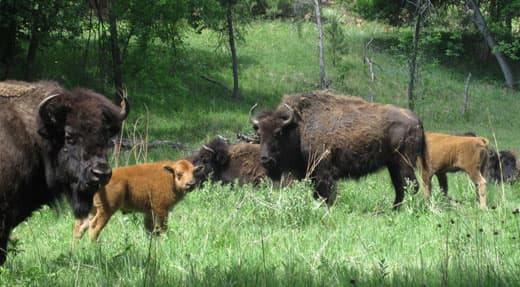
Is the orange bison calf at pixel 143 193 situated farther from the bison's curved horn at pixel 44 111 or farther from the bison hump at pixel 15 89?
the bison's curved horn at pixel 44 111

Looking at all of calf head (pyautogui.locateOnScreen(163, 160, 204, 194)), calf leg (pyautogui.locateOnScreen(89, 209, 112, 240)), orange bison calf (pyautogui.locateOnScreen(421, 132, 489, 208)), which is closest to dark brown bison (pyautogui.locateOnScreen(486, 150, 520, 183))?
orange bison calf (pyautogui.locateOnScreen(421, 132, 489, 208))

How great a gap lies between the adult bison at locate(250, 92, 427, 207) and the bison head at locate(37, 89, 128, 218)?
6430mm

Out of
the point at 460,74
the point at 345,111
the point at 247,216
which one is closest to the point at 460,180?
the point at 345,111

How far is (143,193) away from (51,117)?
9.31 ft

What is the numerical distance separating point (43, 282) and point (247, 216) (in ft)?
12.1

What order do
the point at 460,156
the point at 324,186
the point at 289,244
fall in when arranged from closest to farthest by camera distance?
the point at 289,244 < the point at 324,186 < the point at 460,156

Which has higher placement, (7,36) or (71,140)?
(71,140)

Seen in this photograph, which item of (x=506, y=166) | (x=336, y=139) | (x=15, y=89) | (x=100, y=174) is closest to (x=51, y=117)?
(x=15, y=89)

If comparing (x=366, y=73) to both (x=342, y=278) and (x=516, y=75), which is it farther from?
(x=342, y=278)

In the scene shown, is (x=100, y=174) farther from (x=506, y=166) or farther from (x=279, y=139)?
(x=506, y=166)

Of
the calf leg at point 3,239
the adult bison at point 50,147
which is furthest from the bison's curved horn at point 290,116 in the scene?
the calf leg at point 3,239

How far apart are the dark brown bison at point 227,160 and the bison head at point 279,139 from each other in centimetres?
314

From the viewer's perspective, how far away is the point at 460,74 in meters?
47.2

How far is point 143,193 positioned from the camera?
9.87 meters
